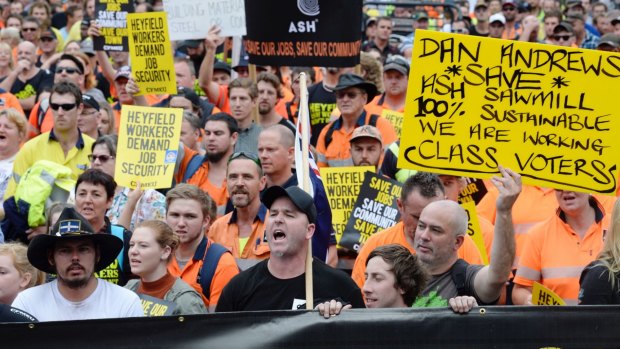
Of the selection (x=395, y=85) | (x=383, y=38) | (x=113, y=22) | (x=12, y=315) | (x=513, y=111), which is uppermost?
(x=383, y=38)

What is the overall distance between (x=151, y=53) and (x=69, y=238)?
5568 mm

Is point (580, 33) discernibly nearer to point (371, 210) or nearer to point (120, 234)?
point (371, 210)

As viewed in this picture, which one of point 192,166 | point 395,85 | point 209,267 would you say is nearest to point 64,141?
point 192,166

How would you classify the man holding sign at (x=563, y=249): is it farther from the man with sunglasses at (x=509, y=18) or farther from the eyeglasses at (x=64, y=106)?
the man with sunglasses at (x=509, y=18)

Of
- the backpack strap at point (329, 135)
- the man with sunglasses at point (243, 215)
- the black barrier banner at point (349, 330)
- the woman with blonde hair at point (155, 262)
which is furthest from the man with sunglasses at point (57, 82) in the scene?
the black barrier banner at point (349, 330)

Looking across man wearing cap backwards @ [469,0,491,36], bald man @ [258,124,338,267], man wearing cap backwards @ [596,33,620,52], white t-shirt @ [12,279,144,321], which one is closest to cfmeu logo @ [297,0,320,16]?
bald man @ [258,124,338,267]

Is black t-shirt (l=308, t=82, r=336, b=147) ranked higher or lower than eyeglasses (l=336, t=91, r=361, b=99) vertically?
higher

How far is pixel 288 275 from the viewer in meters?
6.43

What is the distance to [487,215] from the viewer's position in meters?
Answer: 8.84

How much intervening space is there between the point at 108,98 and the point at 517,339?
10.1m

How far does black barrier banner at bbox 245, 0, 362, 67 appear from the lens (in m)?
10.3

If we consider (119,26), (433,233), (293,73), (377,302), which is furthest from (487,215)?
(293,73)

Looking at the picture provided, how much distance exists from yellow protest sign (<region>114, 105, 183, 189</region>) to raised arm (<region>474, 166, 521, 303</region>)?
3.94 m

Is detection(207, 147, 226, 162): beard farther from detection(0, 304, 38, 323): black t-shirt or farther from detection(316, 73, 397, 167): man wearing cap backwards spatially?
detection(0, 304, 38, 323): black t-shirt
